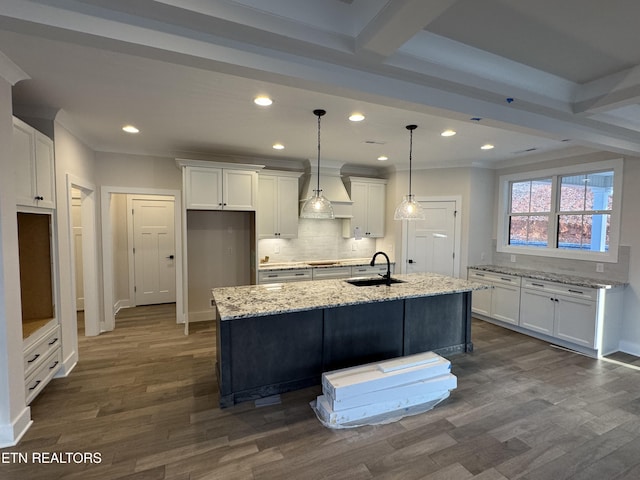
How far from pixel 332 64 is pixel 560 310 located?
13.6 feet

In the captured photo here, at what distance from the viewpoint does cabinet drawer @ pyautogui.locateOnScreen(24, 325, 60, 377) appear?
253 cm

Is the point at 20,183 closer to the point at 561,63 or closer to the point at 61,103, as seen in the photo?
the point at 61,103

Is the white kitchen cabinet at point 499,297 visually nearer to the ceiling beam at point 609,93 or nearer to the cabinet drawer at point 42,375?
the ceiling beam at point 609,93

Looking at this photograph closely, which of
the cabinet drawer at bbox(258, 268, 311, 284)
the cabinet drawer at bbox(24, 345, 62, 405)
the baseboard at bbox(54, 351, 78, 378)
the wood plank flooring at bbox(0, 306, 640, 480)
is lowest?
the wood plank flooring at bbox(0, 306, 640, 480)

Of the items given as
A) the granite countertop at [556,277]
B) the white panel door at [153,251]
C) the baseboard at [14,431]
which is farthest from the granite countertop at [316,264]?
the baseboard at [14,431]

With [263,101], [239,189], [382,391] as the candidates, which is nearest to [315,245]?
[239,189]

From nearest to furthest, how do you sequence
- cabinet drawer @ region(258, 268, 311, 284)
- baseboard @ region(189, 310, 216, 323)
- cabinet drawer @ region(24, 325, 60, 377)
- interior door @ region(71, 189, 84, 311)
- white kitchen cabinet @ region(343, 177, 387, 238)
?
1. cabinet drawer @ region(24, 325, 60, 377)
2. cabinet drawer @ region(258, 268, 311, 284)
3. baseboard @ region(189, 310, 216, 323)
4. interior door @ region(71, 189, 84, 311)
5. white kitchen cabinet @ region(343, 177, 387, 238)

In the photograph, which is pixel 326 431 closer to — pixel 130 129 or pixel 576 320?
pixel 576 320

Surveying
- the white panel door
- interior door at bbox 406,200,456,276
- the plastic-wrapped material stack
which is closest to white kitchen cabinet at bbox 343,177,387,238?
interior door at bbox 406,200,456,276

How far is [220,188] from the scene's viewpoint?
14.8 ft

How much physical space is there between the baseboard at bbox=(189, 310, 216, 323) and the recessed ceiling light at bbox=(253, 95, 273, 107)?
11.4 ft

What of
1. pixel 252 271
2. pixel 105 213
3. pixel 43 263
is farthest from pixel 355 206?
pixel 43 263

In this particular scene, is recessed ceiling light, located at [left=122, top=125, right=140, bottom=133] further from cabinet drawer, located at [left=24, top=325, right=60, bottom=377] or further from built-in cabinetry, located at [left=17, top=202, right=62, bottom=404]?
cabinet drawer, located at [left=24, top=325, right=60, bottom=377]

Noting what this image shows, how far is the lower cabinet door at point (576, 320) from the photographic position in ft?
12.1
